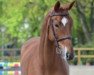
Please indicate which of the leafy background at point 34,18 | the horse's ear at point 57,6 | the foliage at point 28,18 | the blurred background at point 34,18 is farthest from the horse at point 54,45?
the leafy background at point 34,18

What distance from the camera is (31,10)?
2919 centimetres

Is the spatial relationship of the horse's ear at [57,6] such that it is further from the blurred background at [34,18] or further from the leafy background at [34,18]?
the leafy background at [34,18]

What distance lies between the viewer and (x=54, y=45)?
6.30 meters

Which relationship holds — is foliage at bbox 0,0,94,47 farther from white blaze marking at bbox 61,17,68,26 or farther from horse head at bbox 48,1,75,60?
white blaze marking at bbox 61,17,68,26

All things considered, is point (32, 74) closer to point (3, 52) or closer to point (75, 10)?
point (3, 52)

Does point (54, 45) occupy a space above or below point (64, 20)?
below

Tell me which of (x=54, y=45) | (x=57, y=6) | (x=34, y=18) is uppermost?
(x=34, y=18)

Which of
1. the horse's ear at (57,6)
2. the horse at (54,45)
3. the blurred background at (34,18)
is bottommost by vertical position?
the horse at (54,45)

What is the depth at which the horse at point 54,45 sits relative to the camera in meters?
5.92

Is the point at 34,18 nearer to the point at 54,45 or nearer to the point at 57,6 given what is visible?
the point at 54,45

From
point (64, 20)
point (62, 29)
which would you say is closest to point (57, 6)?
point (64, 20)

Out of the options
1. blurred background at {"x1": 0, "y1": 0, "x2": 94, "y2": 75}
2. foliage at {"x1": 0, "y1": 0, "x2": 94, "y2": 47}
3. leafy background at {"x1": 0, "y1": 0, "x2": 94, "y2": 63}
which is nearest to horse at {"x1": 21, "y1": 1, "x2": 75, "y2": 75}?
blurred background at {"x1": 0, "y1": 0, "x2": 94, "y2": 75}

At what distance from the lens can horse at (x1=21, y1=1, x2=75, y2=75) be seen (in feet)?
19.4

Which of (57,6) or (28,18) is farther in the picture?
(28,18)
